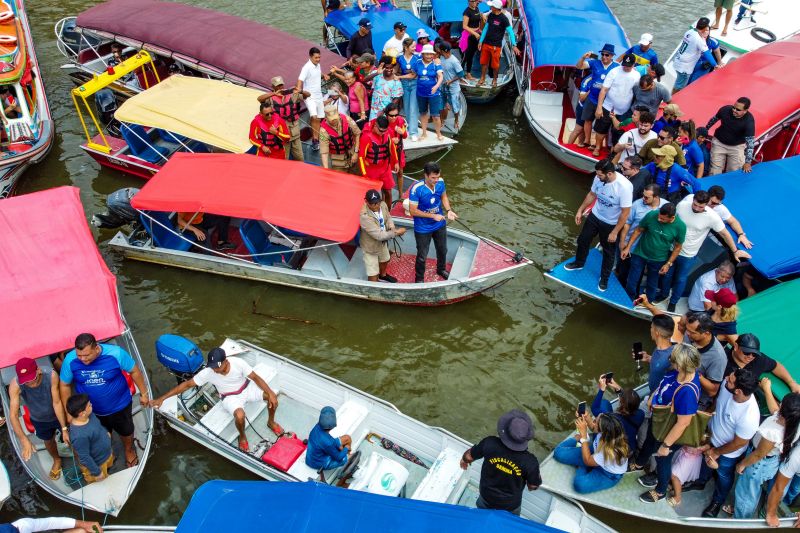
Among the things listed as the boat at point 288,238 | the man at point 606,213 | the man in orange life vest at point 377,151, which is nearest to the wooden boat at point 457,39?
the man in orange life vest at point 377,151

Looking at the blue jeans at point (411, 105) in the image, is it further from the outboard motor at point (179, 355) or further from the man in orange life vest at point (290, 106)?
the outboard motor at point (179, 355)

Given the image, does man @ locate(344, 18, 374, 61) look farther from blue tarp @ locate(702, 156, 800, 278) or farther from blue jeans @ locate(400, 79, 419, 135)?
blue tarp @ locate(702, 156, 800, 278)

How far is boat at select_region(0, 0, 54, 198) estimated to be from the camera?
40.7 ft

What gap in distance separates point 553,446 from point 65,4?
21.4 meters

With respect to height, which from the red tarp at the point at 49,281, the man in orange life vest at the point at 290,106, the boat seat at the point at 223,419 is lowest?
the boat seat at the point at 223,419

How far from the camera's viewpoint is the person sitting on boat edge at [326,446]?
6.56 m

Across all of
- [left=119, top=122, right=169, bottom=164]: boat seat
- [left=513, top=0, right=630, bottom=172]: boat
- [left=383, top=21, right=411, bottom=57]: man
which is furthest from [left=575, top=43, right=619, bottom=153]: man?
[left=119, top=122, right=169, bottom=164]: boat seat

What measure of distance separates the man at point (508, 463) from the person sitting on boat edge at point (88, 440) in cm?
409

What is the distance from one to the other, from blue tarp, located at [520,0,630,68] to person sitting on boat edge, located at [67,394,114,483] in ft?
35.4

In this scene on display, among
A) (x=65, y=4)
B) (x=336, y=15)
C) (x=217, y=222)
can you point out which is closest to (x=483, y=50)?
(x=336, y=15)

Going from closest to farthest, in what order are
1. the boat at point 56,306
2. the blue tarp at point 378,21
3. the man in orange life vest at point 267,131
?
the boat at point 56,306 < the man in orange life vest at point 267,131 < the blue tarp at point 378,21

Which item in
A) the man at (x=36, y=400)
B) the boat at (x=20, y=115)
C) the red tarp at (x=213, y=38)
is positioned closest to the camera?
the man at (x=36, y=400)

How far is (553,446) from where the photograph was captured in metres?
8.41

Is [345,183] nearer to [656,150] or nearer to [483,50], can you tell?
[656,150]
